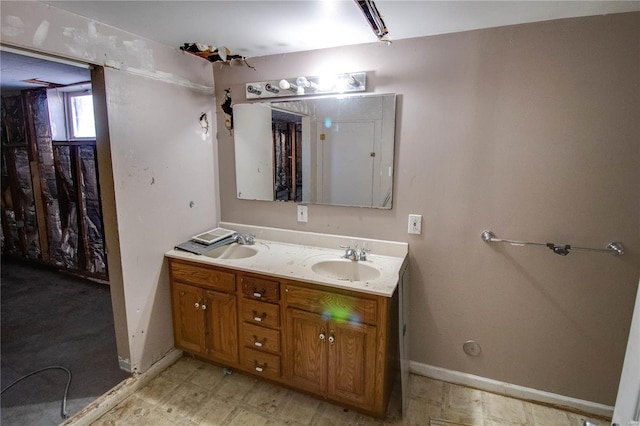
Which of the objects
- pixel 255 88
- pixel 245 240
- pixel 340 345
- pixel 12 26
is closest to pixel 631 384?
pixel 340 345

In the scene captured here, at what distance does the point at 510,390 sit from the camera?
1.96 meters

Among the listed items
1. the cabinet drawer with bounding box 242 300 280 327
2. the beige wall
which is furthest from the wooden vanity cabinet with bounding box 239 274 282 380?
the beige wall

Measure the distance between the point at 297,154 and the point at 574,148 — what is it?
158 centimetres

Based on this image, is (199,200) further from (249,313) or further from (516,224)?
(516,224)

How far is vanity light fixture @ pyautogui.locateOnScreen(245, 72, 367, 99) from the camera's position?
200cm

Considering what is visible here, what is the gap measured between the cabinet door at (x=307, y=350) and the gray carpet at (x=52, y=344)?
1134 millimetres

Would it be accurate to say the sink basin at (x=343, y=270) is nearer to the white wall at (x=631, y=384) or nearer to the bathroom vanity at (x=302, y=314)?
the bathroom vanity at (x=302, y=314)

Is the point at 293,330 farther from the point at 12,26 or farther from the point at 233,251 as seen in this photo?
the point at 12,26

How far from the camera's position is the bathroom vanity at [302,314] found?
1.70 m

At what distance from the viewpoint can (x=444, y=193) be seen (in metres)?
1.95

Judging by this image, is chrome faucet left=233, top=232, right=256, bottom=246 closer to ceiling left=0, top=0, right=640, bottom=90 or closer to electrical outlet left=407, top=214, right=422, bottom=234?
electrical outlet left=407, top=214, right=422, bottom=234

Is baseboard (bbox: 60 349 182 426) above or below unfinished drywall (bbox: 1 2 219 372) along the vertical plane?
below

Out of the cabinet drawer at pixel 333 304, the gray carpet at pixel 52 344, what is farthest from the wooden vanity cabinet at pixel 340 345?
the gray carpet at pixel 52 344

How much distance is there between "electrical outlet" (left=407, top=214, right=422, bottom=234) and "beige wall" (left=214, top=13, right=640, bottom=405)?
0.04 m
